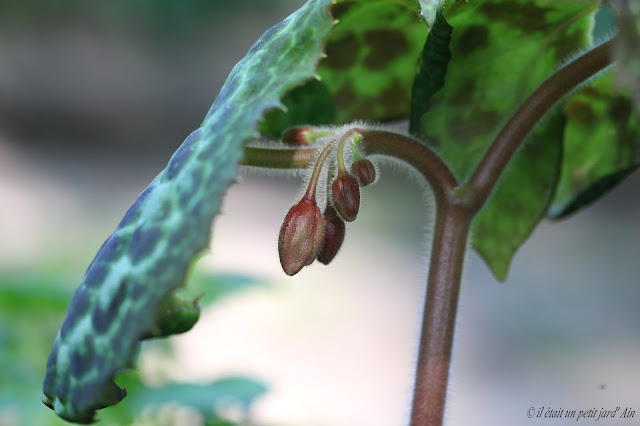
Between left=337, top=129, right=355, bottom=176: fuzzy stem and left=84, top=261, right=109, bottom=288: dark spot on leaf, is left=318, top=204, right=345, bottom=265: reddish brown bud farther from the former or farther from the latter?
left=84, top=261, right=109, bottom=288: dark spot on leaf

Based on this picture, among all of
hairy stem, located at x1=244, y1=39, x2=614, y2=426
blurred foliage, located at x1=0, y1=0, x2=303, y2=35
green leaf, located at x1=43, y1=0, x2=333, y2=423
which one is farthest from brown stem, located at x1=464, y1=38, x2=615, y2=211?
blurred foliage, located at x1=0, y1=0, x2=303, y2=35

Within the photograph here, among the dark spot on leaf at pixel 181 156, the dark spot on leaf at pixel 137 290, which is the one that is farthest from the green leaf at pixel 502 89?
the dark spot on leaf at pixel 137 290

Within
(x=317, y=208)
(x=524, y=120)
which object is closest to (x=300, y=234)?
(x=317, y=208)

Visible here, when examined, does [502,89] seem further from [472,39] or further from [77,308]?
[77,308]

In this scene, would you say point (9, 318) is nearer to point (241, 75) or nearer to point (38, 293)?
point (38, 293)

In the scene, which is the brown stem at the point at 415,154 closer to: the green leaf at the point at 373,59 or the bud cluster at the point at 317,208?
the bud cluster at the point at 317,208
